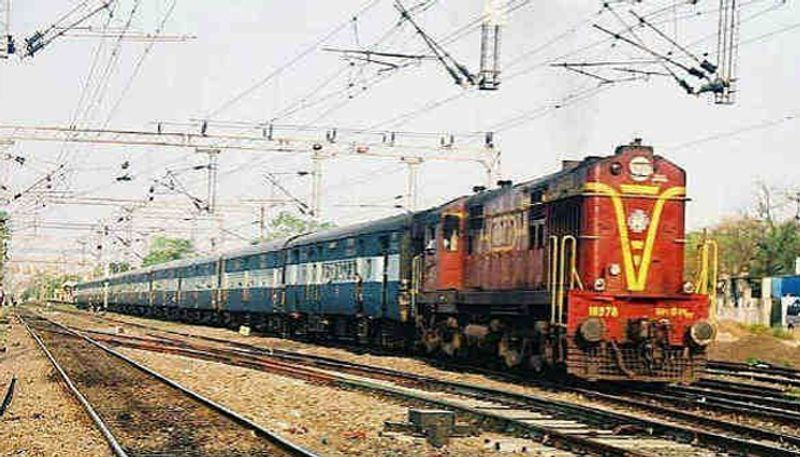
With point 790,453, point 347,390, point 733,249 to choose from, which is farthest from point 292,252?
point 733,249

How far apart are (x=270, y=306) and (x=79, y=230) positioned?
5176 centimetres

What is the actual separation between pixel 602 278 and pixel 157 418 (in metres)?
8.00

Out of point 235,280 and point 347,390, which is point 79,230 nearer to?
point 235,280

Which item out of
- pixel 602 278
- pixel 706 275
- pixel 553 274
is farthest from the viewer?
pixel 706 275

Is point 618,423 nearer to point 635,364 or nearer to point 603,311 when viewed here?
point 603,311

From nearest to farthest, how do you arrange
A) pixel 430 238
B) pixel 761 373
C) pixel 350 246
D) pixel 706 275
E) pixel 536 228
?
pixel 706 275 → pixel 536 228 → pixel 430 238 → pixel 761 373 → pixel 350 246

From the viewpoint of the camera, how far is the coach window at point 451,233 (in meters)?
23.7

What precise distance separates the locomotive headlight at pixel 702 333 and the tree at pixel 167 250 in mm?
88499

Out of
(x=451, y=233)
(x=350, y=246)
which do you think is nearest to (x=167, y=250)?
(x=350, y=246)

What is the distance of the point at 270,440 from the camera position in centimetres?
1272

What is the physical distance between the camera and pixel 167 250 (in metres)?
113

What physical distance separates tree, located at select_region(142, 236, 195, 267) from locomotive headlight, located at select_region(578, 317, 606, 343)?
290 ft

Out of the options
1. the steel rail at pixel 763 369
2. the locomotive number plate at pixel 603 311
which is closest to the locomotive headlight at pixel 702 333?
the locomotive number plate at pixel 603 311

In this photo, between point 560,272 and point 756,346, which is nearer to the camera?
point 560,272
